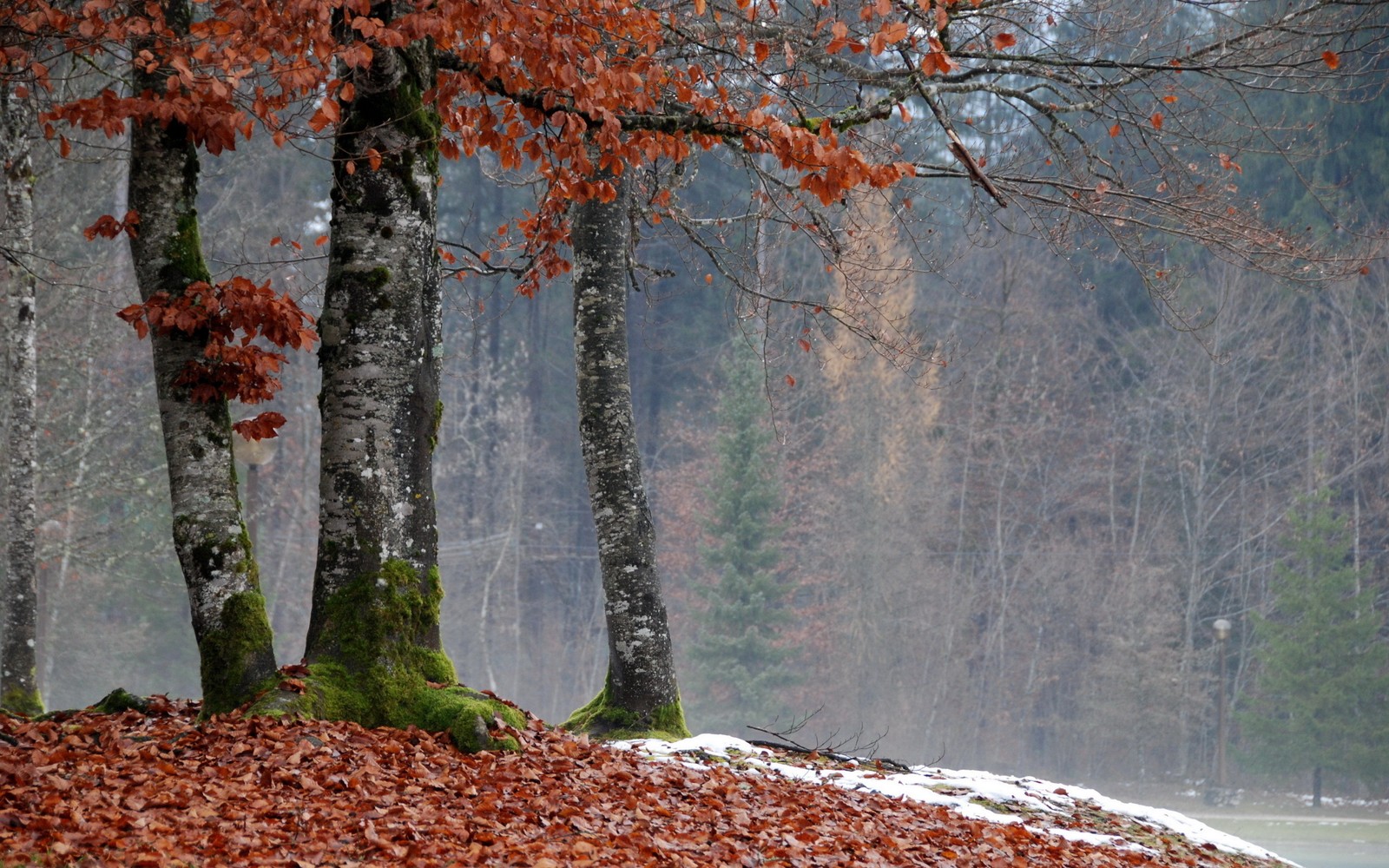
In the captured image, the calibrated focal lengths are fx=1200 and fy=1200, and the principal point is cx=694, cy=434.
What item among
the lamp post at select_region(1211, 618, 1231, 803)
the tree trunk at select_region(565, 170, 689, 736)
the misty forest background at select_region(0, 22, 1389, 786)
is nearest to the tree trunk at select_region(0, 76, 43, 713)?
the tree trunk at select_region(565, 170, 689, 736)

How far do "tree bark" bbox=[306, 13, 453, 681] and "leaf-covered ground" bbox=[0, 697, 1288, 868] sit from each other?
2.13 feet

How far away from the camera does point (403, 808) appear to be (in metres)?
4.58

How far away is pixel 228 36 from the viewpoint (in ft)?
19.5

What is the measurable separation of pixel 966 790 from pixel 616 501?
307 cm

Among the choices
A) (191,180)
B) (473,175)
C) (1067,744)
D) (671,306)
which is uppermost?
(473,175)

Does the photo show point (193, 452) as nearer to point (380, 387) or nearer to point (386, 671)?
point (380, 387)

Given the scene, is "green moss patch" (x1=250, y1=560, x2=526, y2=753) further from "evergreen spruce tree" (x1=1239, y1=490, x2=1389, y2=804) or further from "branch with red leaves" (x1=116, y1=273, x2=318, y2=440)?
"evergreen spruce tree" (x1=1239, y1=490, x2=1389, y2=804)

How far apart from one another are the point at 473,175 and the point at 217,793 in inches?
1409

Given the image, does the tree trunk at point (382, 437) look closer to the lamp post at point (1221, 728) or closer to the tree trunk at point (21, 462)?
the tree trunk at point (21, 462)

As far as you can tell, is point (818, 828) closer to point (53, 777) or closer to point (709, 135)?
point (53, 777)

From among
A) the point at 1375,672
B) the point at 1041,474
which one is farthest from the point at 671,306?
the point at 1375,672

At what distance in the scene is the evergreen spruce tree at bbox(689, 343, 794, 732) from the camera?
30062mm

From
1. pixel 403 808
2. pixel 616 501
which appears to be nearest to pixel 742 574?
pixel 616 501

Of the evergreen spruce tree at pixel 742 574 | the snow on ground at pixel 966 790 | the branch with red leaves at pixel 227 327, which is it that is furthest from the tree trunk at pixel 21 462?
the evergreen spruce tree at pixel 742 574
